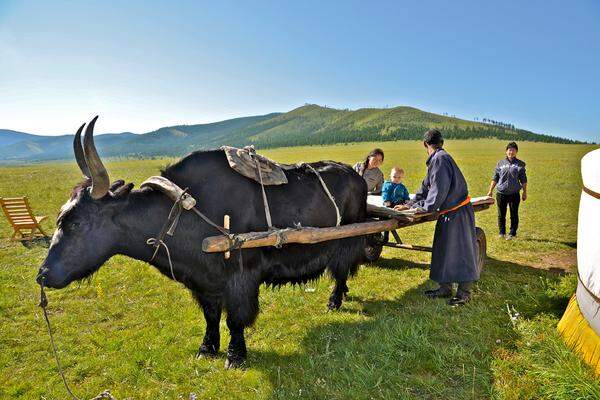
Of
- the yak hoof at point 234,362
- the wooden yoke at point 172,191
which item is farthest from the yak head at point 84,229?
the yak hoof at point 234,362

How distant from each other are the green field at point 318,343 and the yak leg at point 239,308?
21 cm

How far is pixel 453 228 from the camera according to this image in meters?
4.90

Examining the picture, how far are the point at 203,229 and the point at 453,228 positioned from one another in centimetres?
344

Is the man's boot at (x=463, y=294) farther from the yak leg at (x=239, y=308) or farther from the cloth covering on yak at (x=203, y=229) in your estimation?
the yak leg at (x=239, y=308)

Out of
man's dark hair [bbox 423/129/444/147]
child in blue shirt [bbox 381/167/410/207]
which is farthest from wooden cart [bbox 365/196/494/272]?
man's dark hair [bbox 423/129/444/147]

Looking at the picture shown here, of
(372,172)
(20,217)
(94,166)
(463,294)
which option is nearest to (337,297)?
(463,294)

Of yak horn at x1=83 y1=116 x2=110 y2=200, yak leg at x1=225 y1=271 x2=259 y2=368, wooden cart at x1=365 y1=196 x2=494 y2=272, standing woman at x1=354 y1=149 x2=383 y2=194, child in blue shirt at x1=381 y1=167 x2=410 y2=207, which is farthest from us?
standing woman at x1=354 y1=149 x2=383 y2=194

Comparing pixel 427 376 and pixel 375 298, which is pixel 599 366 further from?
pixel 375 298

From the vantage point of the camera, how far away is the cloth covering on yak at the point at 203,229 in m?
3.23

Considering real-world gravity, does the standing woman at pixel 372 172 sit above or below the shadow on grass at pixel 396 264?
above

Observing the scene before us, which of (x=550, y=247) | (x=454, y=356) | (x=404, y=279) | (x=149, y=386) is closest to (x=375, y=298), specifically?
(x=404, y=279)

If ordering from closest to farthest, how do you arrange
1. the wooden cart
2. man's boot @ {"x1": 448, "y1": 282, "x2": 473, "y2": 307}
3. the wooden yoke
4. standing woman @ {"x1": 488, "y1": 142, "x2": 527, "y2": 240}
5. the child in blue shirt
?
1. the wooden yoke
2. man's boot @ {"x1": 448, "y1": 282, "x2": 473, "y2": 307}
3. the wooden cart
4. the child in blue shirt
5. standing woman @ {"x1": 488, "y1": 142, "x2": 527, "y2": 240}

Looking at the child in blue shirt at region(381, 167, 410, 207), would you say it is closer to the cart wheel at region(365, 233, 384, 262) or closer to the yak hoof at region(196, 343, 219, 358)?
the cart wheel at region(365, 233, 384, 262)

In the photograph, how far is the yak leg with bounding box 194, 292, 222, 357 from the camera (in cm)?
416
